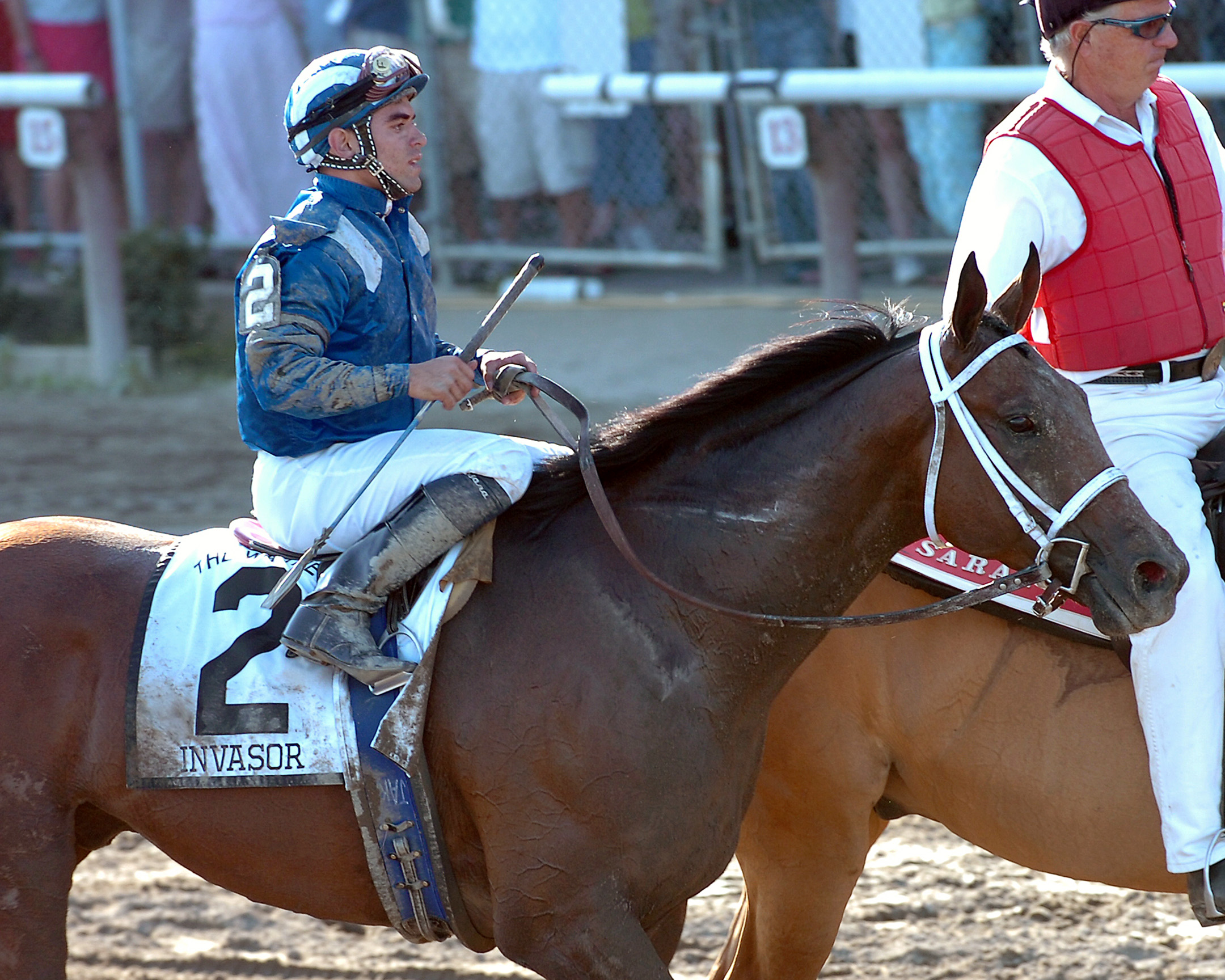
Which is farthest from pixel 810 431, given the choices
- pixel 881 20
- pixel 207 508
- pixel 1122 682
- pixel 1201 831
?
pixel 881 20

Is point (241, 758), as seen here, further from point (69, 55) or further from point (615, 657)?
point (69, 55)

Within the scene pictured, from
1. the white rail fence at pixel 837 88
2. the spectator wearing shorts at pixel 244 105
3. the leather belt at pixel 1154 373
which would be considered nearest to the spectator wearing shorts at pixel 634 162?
the white rail fence at pixel 837 88

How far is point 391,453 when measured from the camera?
2869 millimetres

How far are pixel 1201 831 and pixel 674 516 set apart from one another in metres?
1.28

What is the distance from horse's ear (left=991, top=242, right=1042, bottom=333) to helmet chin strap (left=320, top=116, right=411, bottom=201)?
1.24m

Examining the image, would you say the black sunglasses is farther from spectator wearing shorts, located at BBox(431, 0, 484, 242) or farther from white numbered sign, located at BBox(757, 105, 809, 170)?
spectator wearing shorts, located at BBox(431, 0, 484, 242)

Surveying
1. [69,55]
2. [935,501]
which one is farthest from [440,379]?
[69,55]

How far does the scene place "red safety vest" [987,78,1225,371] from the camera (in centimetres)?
313

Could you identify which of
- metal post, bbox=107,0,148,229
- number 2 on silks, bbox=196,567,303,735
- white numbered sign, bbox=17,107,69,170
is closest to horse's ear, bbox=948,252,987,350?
number 2 on silks, bbox=196,567,303,735

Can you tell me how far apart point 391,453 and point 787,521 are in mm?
792

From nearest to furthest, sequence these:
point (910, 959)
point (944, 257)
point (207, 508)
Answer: point (910, 959)
point (207, 508)
point (944, 257)

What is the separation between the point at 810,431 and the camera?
280 cm

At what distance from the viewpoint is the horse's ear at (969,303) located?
2.55m

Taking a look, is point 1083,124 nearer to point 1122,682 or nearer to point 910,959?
point 1122,682
